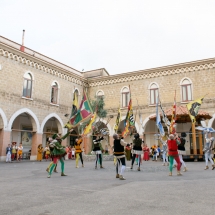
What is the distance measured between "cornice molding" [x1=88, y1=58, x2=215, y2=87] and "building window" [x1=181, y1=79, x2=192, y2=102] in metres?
1.08

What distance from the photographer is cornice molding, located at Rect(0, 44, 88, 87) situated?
19281mm

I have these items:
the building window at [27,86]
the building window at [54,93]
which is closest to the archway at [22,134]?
the building window at [27,86]

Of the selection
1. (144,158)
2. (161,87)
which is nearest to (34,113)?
(144,158)

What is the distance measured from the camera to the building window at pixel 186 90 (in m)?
22.2

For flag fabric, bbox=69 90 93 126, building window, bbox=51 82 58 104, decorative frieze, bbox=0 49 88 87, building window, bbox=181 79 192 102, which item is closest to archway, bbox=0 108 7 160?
decorative frieze, bbox=0 49 88 87

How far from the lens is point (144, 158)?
2062 cm

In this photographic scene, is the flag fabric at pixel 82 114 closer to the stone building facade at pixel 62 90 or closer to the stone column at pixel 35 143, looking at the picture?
the stone building facade at pixel 62 90

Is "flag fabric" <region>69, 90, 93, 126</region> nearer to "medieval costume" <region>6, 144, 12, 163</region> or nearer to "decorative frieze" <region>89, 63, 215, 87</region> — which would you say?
"medieval costume" <region>6, 144, 12, 163</region>

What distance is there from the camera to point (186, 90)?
883 inches

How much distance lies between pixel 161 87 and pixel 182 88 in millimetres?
2052

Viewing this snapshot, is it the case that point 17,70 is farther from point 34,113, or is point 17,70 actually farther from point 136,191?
point 136,191

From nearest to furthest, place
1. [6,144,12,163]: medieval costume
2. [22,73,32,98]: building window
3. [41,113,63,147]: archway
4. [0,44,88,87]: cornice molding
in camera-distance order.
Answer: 1. [6,144,12,163]: medieval costume
2. [0,44,88,87]: cornice molding
3. [22,73,32,98]: building window
4. [41,113,63,147]: archway

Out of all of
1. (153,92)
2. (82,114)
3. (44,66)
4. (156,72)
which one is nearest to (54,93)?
(44,66)

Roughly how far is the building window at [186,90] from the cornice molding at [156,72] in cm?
108
